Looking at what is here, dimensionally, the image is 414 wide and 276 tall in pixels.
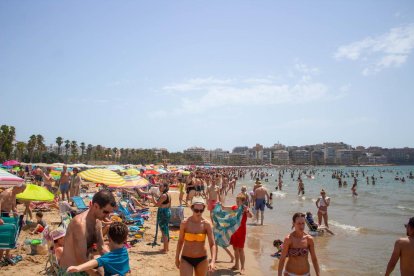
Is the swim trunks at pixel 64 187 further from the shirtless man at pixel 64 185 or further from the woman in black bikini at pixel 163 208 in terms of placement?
the woman in black bikini at pixel 163 208

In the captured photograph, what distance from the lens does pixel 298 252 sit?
13.4 ft

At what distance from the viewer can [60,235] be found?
493 centimetres

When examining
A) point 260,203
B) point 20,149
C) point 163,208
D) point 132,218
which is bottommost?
point 132,218

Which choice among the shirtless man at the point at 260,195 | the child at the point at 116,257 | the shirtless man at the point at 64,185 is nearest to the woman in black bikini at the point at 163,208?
the child at the point at 116,257

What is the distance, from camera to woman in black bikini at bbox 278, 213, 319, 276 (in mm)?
4082

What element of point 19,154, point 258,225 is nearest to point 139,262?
point 258,225

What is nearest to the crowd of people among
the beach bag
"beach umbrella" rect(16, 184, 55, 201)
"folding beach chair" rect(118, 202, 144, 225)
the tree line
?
"beach umbrella" rect(16, 184, 55, 201)

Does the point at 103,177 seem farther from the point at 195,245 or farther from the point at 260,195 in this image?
the point at 195,245

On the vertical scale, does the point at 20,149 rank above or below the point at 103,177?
above

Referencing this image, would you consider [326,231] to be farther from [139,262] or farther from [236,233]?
[139,262]

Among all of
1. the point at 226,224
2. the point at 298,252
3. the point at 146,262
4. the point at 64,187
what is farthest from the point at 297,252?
the point at 64,187

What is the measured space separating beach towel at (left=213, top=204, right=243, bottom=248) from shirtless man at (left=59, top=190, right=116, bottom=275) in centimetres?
387

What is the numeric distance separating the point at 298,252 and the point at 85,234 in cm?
260

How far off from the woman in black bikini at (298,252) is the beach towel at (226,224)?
2.45 meters
